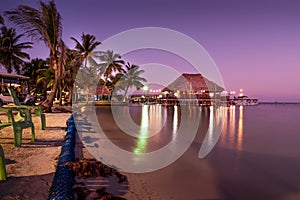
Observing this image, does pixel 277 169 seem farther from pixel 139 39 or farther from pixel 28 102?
pixel 28 102

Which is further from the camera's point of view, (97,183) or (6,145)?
(6,145)

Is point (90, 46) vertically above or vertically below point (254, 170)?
above

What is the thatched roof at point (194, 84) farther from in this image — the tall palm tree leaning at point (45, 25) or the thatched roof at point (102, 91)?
the tall palm tree leaning at point (45, 25)

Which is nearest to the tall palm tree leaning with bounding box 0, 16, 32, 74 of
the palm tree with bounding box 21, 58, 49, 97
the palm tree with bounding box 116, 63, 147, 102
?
the palm tree with bounding box 21, 58, 49, 97

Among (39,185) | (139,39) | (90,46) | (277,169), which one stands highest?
(90,46)

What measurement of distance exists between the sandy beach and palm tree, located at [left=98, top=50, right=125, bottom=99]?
29.5 metres

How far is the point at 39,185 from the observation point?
2742 millimetres

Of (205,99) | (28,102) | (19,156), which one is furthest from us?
(205,99)

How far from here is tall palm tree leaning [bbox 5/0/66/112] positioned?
11.0 m

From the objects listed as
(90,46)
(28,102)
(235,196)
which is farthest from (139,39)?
(90,46)

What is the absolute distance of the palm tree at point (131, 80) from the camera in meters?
39.7

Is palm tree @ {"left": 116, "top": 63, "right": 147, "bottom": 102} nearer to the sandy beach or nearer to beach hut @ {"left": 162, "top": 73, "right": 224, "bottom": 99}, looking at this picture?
beach hut @ {"left": 162, "top": 73, "right": 224, "bottom": 99}

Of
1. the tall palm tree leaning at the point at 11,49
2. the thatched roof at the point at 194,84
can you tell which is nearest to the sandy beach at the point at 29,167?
the tall palm tree leaning at the point at 11,49

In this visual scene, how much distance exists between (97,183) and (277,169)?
12.5 ft
